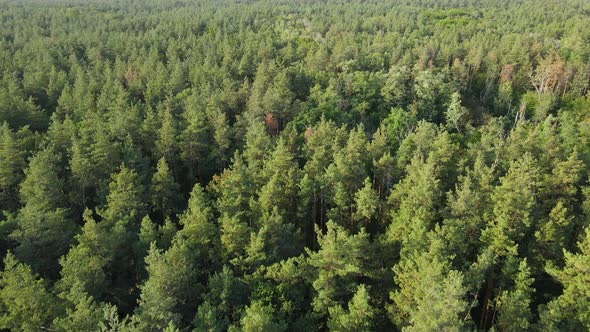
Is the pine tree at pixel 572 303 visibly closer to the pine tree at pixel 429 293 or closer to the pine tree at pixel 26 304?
the pine tree at pixel 429 293

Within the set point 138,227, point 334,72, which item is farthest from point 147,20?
point 138,227

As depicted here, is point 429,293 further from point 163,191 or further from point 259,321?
point 163,191

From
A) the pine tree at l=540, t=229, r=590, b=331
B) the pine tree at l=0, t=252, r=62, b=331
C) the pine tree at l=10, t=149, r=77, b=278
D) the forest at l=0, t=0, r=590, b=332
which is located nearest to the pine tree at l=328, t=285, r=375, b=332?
the forest at l=0, t=0, r=590, b=332

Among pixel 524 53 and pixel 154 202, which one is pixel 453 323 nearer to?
pixel 154 202

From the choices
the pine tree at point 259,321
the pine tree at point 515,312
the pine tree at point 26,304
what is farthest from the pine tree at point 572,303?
the pine tree at point 26,304

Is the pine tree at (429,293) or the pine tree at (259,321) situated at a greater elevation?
the pine tree at (429,293)

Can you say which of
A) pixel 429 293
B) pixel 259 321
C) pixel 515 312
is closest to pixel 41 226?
pixel 259 321

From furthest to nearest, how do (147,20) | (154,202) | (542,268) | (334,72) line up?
(147,20)
(334,72)
(154,202)
(542,268)

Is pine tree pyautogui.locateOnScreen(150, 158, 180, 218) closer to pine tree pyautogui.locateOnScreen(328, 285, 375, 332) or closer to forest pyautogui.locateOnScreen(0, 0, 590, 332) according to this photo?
forest pyautogui.locateOnScreen(0, 0, 590, 332)
